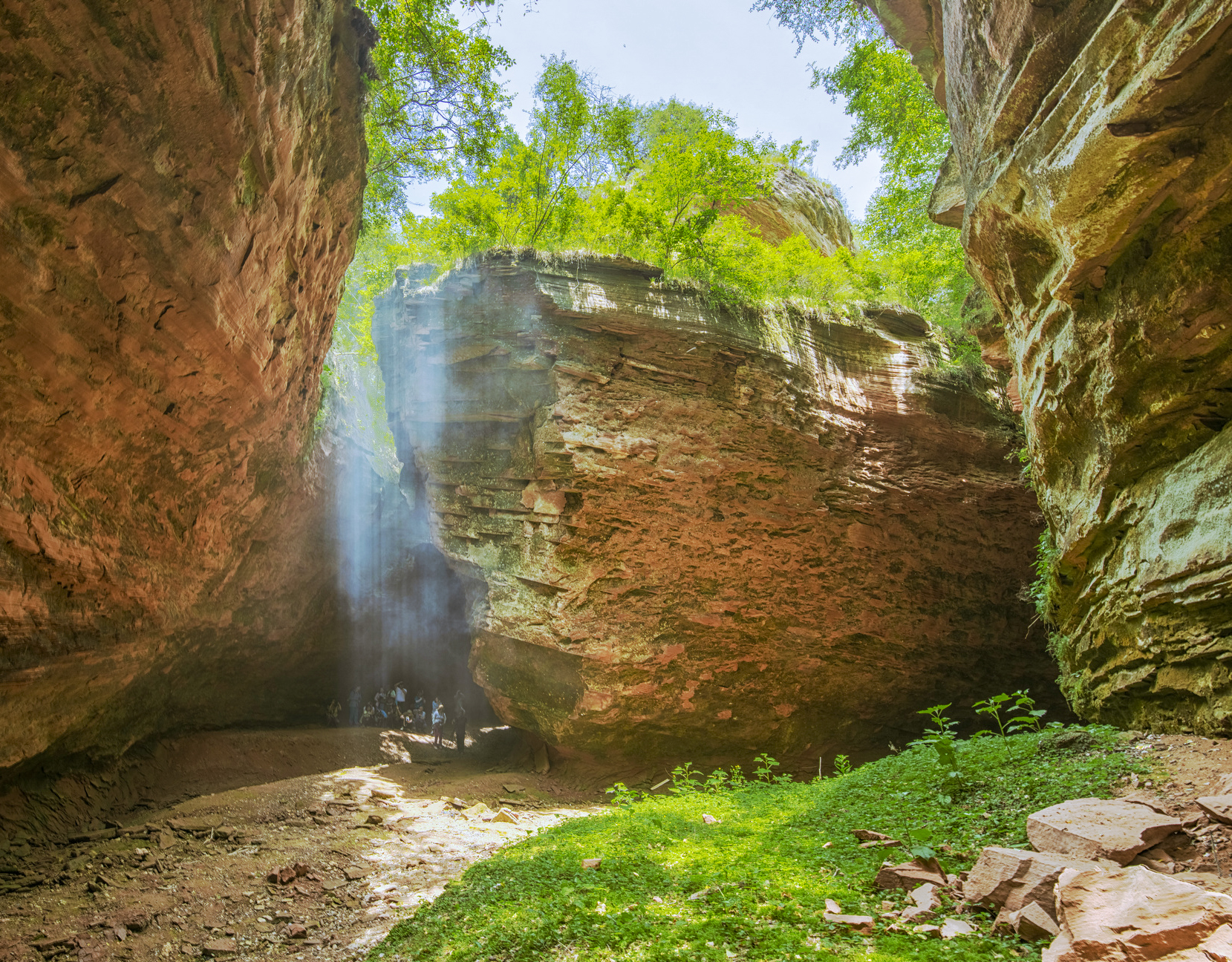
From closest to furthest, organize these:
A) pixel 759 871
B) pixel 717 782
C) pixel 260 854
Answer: pixel 759 871 → pixel 260 854 → pixel 717 782

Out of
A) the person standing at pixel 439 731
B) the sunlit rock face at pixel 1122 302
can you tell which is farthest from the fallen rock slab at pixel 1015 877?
the person standing at pixel 439 731

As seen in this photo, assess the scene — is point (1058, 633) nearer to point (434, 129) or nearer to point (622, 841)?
point (622, 841)

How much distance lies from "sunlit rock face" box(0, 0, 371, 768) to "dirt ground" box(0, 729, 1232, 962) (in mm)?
1549

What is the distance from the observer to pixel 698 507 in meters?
11.5

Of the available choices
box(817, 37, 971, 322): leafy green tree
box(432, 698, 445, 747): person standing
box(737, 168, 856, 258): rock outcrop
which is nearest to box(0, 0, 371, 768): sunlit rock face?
box(432, 698, 445, 747): person standing

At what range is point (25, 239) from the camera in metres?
4.12

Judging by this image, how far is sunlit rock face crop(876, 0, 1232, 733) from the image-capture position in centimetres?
465

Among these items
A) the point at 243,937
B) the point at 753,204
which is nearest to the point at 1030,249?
the point at 243,937

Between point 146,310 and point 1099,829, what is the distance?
302 inches

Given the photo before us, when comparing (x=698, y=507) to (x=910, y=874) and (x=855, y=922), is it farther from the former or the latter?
(x=855, y=922)

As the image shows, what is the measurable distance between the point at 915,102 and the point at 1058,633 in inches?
413

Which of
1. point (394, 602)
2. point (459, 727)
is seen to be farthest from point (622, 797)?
point (394, 602)

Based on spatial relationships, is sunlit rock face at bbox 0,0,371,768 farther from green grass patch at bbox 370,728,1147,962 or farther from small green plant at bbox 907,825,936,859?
small green plant at bbox 907,825,936,859

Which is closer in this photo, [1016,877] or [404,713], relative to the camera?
[1016,877]
